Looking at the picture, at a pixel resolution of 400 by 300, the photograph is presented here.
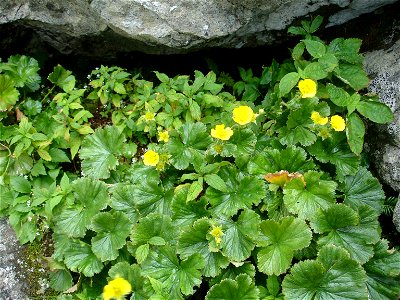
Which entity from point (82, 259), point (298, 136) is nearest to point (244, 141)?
point (298, 136)

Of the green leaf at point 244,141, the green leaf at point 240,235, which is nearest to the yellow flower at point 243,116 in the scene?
Answer: the green leaf at point 244,141

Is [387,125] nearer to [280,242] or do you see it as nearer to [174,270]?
[280,242]

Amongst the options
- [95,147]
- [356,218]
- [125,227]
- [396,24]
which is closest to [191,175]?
[125,227]

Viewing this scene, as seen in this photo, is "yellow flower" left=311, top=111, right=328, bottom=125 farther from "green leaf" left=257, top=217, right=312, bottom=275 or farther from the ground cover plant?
"green leaf" left=257, top=217, right=312, bottom=275

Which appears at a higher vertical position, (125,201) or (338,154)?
(338,154)

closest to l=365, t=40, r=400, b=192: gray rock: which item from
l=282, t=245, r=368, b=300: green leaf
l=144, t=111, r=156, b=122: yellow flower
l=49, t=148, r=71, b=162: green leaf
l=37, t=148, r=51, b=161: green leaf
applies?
l=282, t=245, r=368, b=300: green leaf

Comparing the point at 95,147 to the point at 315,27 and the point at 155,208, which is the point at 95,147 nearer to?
the point at 155,208
